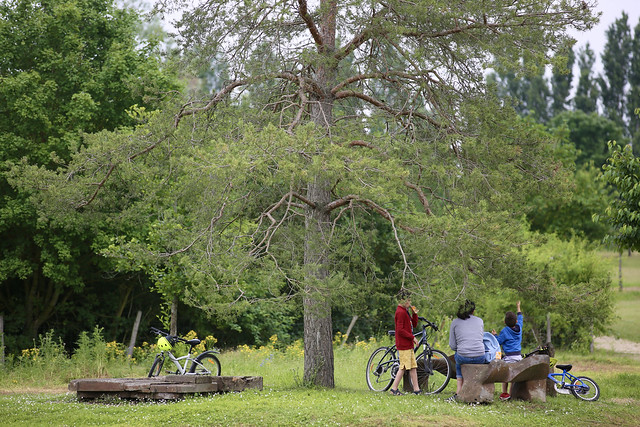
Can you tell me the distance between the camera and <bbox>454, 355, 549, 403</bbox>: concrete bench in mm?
9828

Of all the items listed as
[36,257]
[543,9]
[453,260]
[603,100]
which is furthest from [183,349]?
[603,100]

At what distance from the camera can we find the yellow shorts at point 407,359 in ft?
35.1

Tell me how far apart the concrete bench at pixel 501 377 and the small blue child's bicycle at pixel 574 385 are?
922 millimetres

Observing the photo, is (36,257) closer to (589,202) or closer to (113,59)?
(113,59)

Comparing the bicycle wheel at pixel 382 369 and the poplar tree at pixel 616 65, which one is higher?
the poplar tree at pixel 616 65

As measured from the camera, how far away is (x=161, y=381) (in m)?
11.1

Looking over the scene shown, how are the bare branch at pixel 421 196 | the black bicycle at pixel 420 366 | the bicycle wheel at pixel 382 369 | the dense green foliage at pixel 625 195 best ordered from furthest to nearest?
the dense green foliage at pixel 625 195 → the bicycle wheel at pixel 382 369 → the black bicycle at pixel 420 366 → the bare branch at pixel 421 196

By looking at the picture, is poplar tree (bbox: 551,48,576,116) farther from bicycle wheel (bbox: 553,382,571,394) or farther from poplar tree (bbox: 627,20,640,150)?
bicycle wheel (bbox: 553,382,571,394)

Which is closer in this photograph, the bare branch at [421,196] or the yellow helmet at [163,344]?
the bare branch at [421,196]

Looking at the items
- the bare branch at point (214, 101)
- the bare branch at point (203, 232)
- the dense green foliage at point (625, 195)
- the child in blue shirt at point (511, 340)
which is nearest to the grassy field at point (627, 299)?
the dense green foliage at point (625, 195)

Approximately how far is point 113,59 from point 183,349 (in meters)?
7.78

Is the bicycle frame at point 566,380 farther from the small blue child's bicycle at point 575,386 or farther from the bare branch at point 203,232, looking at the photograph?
the bare branch at point 203,232

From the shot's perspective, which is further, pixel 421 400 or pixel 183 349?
pixel 183 349

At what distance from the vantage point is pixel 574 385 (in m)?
11.4
